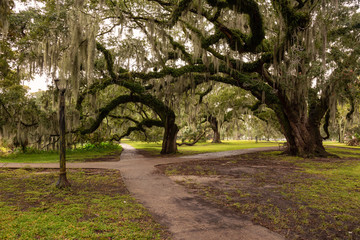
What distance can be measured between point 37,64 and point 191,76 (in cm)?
924

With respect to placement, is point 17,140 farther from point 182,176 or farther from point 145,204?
point 145,204

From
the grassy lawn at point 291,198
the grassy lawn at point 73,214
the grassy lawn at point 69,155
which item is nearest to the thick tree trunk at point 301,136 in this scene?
the grassy lawn at point 291,198

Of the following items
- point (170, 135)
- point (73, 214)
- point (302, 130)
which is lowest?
point (73, 214)

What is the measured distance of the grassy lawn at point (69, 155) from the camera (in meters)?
13.0

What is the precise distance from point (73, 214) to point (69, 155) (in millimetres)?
12999

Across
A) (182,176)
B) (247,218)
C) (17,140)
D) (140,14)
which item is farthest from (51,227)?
(17,140)

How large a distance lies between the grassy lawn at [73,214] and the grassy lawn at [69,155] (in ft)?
23.2

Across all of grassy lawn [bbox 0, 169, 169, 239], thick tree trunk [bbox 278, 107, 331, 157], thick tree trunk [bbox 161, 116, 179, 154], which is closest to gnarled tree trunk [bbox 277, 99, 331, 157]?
thick tree trunk [bbox 278, 107, 331, 157]

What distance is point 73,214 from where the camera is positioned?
160 inches

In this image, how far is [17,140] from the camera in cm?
1598

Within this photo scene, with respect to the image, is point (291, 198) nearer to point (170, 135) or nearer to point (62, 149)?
point (62, 149)

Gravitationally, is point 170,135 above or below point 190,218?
above

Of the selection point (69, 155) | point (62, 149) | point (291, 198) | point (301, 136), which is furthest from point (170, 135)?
point (291, 198)

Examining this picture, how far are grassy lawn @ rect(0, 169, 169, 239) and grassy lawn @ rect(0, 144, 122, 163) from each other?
278 inches
